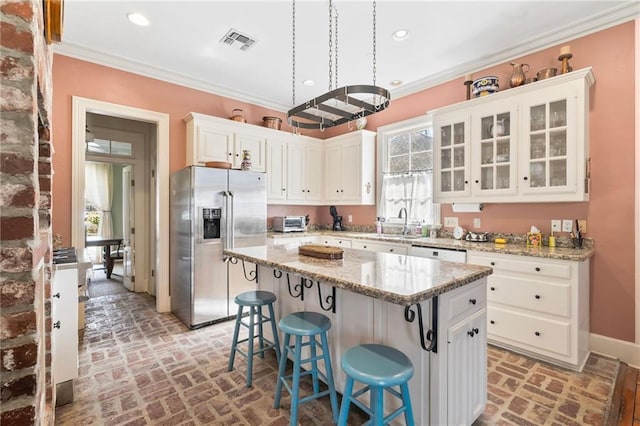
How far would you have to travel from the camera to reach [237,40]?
121 inches

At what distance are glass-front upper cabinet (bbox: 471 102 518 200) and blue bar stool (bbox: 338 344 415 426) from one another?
7.50ft

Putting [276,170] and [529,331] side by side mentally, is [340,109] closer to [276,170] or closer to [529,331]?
[276,170]

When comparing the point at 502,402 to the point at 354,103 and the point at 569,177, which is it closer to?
the point at 569,177

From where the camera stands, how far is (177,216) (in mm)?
3604

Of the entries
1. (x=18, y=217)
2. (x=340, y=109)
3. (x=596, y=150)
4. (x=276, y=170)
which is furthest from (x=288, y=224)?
(x=18, y=217)

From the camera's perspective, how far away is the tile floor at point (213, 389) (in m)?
1.90

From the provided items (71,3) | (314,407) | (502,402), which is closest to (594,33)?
(502,402)

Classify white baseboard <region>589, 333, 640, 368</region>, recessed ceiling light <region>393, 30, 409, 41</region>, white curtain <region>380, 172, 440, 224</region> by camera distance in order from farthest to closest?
white curtain <region>380, 172, 440, 224</region> → recessed ceiling light <region>393, 30, 409, 41</region> → white baseboard <region>589, 333, 640, 368</region>

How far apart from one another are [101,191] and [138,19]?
5624 millimetres

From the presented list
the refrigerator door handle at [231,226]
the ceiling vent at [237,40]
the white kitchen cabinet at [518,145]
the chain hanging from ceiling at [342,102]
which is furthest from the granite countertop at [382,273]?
the ceiling vent at [237,40]

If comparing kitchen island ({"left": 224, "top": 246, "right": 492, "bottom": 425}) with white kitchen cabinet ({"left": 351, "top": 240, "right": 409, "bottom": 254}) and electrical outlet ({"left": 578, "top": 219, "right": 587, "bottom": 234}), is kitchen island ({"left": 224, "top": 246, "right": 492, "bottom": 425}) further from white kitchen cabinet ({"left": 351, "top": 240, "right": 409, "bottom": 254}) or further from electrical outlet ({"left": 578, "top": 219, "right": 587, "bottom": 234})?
electrical outlet ({"left": 578, "top": 219, "right": 587, "bottom": 234})

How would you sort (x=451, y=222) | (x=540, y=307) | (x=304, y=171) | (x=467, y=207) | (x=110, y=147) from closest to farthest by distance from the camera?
(x=540, y=307) < (x=467, y=207) < (x=451, y=222) < (x=110, y=147) < (x=304, y=171)

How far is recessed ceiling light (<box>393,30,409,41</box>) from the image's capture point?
290cm

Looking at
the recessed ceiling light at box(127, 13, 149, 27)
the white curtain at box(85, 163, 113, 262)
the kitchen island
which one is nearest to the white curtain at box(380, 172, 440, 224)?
the kitchen island
